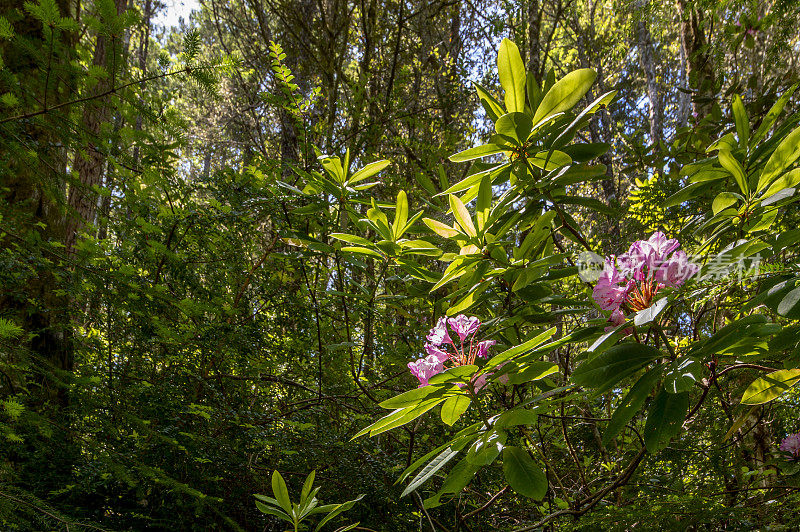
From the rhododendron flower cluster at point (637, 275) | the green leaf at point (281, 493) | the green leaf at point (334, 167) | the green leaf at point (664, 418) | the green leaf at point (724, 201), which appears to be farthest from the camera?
the green leaf at point (334, 167)

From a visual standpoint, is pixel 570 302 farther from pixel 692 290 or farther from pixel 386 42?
pixel 386 42

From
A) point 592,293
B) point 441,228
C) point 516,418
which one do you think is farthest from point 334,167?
point 516,418

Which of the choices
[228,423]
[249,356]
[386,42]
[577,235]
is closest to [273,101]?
[249,356]

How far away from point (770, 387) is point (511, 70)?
2.57 feet

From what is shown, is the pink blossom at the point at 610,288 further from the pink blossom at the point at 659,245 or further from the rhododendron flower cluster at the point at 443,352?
the rhododendron flower cluster at the point at 443,352

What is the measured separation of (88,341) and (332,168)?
188 centimetres

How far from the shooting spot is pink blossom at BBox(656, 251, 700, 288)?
0.81 meters

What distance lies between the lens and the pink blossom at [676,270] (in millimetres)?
806

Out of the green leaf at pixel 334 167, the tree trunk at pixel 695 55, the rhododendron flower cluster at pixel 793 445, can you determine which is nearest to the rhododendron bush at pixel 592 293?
the green leaf at pixel 334 167

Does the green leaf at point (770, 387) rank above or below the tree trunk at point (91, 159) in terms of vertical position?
below

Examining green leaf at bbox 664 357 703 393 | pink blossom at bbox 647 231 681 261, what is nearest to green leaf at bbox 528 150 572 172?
pink blossom at bbox 647 231 681 261

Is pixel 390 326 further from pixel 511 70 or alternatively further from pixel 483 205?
pixel 511 70

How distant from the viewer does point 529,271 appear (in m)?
1.03

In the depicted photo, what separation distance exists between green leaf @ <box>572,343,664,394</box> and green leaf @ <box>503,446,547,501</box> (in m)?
0.20
